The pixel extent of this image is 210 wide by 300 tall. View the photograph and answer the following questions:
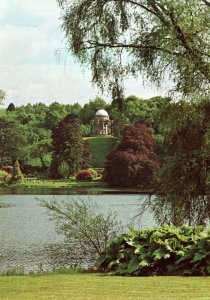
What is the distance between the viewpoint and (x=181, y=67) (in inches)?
451

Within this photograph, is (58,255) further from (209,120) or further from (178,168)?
(209,120)

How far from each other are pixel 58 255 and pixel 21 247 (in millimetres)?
2662

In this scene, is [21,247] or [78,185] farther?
[78,185]

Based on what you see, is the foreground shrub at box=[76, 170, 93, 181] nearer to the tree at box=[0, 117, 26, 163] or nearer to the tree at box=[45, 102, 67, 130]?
the tree at box=[0, 117, 26, 163]

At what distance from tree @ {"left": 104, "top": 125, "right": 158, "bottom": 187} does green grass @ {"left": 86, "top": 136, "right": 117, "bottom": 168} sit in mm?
17394

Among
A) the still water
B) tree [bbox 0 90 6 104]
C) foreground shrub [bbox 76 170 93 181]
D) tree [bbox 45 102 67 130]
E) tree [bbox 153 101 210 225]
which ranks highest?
tree [bbox 45 102 67 130]

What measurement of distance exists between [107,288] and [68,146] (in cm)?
7605

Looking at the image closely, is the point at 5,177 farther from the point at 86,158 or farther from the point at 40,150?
the point at 40,150

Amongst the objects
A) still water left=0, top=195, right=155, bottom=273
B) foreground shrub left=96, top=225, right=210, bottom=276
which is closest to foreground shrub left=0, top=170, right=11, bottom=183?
still water left=0, top=195, right=155, bottom=273

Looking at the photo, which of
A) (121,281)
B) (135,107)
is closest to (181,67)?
→ (121,281)

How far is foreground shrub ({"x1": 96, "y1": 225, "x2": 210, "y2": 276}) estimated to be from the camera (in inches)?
377

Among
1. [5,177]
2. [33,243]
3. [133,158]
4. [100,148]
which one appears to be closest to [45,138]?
[100,148]

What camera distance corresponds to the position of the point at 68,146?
83750 mm

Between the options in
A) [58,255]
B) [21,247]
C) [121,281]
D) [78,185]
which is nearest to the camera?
[121,281]
